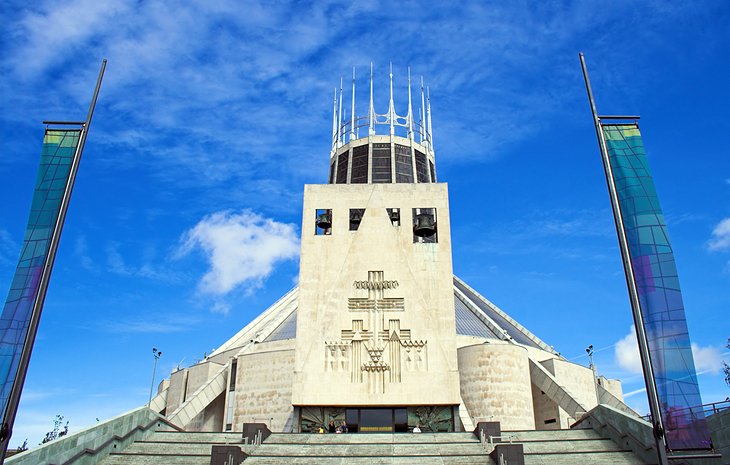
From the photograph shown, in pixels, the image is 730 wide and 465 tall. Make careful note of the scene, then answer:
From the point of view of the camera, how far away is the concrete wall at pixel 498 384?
94.0 ft

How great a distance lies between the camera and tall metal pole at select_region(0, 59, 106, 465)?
10781mm

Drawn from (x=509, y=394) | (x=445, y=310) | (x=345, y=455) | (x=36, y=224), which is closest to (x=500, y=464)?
(x=345, y=455)

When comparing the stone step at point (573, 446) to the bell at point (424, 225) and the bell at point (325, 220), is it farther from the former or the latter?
the bell at point (325, 220)

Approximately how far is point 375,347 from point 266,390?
1002 centimetres

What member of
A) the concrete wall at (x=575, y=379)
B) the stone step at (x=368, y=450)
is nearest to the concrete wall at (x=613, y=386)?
the concrete wall at (x=575, y=379)

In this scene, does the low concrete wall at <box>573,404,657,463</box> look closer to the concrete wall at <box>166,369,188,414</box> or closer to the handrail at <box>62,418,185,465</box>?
the handrail at <box>62,418,185,465</box>

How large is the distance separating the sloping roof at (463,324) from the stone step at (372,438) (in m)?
14.0

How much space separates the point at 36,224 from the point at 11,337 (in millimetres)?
2615

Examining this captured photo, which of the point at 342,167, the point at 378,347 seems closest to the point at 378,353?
the point at 378,347

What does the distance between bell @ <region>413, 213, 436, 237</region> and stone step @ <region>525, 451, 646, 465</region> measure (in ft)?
33.4

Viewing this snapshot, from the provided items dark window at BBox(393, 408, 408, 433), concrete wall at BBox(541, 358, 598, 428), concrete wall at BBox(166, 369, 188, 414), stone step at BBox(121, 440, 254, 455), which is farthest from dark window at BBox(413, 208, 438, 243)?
concrete wall at BBox(166, 369, 188, 414)

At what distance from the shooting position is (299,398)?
20.9 meters

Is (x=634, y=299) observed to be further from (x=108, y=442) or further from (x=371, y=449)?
(x=108, y=442)

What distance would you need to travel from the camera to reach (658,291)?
1190 cm
